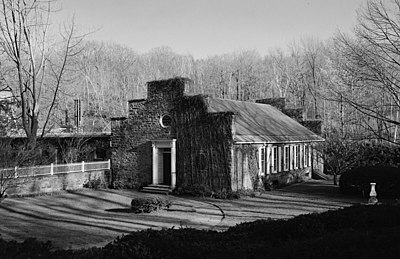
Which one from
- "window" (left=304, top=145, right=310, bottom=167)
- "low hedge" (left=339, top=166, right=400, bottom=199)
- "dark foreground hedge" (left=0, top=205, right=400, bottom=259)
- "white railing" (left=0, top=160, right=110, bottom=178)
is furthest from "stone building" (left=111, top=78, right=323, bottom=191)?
"dark foreground hedge" (left=0, top=205, right=400, bottom=259)

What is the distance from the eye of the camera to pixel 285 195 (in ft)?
68.7

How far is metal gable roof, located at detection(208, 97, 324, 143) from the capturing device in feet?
71.5

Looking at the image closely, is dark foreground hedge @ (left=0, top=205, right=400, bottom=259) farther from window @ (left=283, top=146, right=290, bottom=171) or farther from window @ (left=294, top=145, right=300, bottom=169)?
window @ (left=294, top=145, right=300, bottom=169)

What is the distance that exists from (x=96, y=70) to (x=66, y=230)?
139ft

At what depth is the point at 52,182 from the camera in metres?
21.7

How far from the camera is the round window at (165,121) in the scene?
74.2ft

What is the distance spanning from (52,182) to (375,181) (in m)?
16.6

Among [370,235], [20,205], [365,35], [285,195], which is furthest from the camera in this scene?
[285,195]

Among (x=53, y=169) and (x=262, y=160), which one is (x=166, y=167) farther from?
(x=53, y=169)

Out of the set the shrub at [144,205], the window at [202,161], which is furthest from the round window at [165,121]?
the shrub at [144,205]

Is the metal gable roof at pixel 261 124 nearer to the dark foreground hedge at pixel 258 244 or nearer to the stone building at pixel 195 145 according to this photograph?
the stone building at pixel 195 145

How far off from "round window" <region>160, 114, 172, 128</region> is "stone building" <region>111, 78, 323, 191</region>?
3 centimetres

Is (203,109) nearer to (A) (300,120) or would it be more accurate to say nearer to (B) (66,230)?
(B) (66,230)

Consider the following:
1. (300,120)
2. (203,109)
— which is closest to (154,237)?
(203,109)
